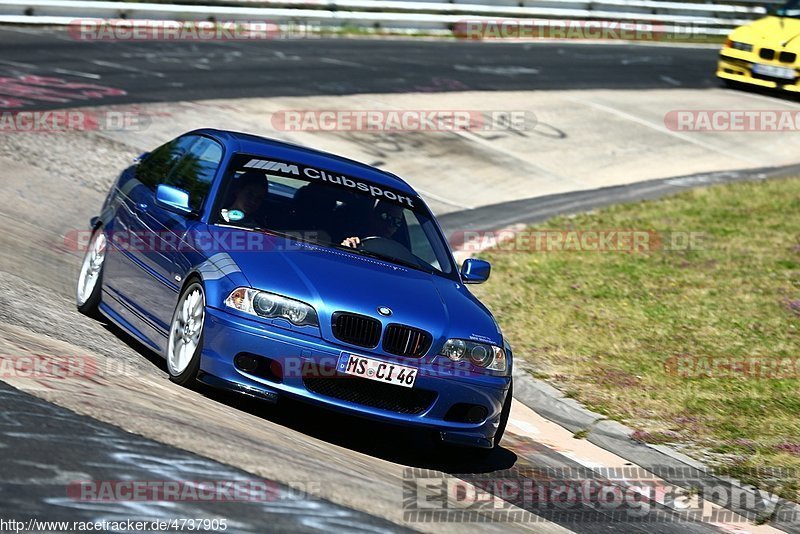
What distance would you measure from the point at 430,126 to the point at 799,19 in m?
9.46

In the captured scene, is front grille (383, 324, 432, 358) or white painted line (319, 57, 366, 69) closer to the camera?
front grille (383, 324, 432, 358)

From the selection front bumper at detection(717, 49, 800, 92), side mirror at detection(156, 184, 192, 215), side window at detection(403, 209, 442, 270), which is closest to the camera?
side mirror at detection(156, 184, 192, 215)

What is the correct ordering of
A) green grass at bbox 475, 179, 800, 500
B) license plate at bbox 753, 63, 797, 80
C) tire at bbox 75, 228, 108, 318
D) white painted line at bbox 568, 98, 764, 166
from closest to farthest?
tire at bbox 75, 228, 108, 318 → green grass at bbox 475, 179, 800, 500 → white painted line at bbox 568, 98, 764, 166 → license plate at bbox 753, 63, 797, 80

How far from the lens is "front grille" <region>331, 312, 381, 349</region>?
654cm

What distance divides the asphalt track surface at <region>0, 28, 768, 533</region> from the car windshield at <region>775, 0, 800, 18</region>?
2.26 m

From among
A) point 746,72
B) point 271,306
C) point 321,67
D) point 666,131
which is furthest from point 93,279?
point 746,72

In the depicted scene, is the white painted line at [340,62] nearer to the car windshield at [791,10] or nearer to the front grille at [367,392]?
the car windshield at [791,10]

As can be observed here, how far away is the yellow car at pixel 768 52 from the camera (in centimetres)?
2392

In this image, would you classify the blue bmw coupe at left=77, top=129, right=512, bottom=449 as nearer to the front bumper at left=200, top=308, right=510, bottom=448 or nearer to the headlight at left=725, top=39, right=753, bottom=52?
the front bumper at left=200, top=308, right=510, bottom=448

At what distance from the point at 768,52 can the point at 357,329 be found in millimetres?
19641

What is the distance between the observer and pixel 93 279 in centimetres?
866

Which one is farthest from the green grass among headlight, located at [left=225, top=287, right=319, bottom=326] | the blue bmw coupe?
headlight, located at [left=225, top=287, right=319, bottom=326]

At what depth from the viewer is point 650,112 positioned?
22828 millimetres

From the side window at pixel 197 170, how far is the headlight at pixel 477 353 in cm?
192
